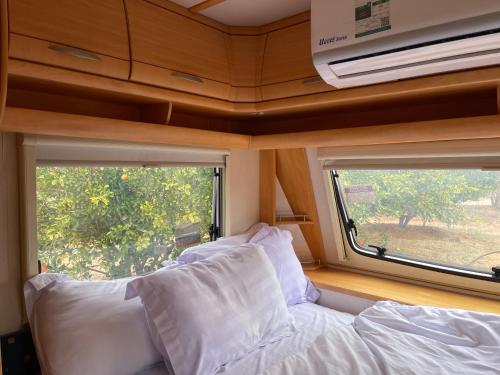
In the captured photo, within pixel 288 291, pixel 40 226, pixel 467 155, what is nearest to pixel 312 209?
pixel 288 291

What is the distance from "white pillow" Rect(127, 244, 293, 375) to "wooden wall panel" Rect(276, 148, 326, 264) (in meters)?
0.98

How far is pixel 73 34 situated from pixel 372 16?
1.09 metres

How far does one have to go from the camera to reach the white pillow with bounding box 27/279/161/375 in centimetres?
127

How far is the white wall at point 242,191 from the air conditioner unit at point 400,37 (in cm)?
117

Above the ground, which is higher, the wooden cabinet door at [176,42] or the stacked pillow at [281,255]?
the wooden cabinet door at [176,42]

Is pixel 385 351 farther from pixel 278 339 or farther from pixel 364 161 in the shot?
pixel 364 161

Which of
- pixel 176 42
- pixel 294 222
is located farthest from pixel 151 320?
pixel 294 222

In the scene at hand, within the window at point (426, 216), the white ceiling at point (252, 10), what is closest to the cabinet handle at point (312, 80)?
the white ceiling at point (252, 10)

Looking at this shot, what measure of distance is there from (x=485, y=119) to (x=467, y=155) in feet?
1.34

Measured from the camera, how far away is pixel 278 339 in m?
1.71

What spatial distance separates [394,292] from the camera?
2.20 meters

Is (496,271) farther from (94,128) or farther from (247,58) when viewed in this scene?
(94,128)

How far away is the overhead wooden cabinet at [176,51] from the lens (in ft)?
4.89

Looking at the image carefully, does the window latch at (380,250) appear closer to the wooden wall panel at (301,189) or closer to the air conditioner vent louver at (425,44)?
the wooden wall panel at (301,189)
